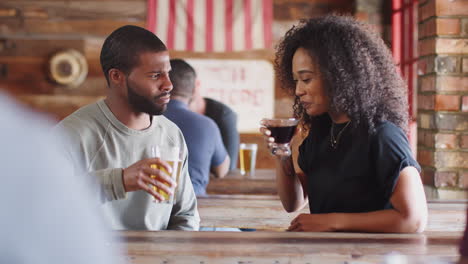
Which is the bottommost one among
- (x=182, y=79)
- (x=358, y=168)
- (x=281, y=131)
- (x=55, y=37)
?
(x=358, y=168)

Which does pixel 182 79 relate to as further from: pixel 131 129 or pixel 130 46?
pixel 131 129

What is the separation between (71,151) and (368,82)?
0.95 meters

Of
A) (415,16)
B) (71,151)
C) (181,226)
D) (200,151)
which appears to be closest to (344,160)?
(181,226)

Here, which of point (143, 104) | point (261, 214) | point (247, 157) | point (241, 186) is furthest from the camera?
point (247, 157)

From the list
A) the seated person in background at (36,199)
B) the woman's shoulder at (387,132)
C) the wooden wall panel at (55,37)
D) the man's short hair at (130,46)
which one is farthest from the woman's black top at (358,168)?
the wooden wall panel at (55,37)

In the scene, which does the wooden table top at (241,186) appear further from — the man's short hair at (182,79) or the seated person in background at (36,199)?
the seated person in background at (36,199)

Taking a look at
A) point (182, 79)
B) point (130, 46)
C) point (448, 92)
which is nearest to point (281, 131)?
point (130, 46)

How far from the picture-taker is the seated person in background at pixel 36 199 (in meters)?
0.39

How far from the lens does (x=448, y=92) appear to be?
294cm

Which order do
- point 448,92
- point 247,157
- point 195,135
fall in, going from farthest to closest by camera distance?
point 247,157
point 448,92
point 195,135

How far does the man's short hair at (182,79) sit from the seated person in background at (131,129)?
0.97 meters

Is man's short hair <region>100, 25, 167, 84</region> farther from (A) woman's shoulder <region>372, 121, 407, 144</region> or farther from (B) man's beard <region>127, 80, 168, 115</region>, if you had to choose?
(A) woman's shoulder <region>372, 121, 407, 144</region>

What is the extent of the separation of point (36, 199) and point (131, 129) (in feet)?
4.61

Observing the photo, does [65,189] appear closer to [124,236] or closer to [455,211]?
[124,236]
